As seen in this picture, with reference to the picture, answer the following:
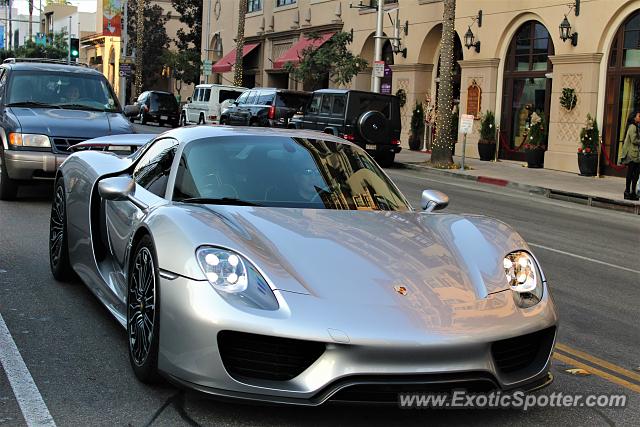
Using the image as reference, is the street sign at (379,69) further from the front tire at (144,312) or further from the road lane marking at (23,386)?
the front tire at (144,312)

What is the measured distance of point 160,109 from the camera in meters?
40.8

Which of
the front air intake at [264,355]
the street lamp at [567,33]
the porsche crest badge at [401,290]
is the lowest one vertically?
the front air intake at [264,355]

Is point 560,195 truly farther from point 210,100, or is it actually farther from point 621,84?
point 210,100

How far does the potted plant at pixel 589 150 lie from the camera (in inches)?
845

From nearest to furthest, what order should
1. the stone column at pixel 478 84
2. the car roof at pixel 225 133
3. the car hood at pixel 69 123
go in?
the car roof at pixel 225 133 < the car hood at pixel 69 123 < the stone column at pixel 478 84

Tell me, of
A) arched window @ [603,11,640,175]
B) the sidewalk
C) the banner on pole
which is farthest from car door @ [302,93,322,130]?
the banner on pole

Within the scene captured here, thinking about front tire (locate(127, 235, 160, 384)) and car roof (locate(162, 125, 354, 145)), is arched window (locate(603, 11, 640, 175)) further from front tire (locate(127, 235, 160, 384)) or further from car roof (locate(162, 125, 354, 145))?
front tire (locate(127, 235, 160, 384))

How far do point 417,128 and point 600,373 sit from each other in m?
25.8

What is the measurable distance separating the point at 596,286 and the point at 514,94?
18.9m

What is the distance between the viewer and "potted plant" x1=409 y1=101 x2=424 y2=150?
2997 cm

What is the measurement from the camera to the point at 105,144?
8.92 metres

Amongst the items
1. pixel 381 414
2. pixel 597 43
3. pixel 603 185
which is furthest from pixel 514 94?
pixel 381 414

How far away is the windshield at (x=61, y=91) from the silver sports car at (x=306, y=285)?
687cm

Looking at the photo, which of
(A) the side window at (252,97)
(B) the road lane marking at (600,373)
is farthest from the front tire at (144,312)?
(A) the side window at (252,97)
